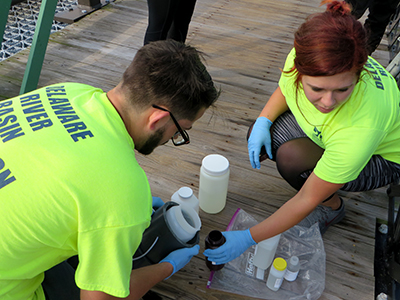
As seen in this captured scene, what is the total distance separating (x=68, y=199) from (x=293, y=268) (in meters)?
0.94

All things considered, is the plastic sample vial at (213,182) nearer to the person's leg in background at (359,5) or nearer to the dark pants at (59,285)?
the dark pants at (59,285)

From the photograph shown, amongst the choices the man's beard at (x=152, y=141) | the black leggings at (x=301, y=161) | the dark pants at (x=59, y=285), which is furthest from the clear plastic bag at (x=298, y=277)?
the man's beard at (x=152, y=141)

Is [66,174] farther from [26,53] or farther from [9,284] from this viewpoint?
[26,53]

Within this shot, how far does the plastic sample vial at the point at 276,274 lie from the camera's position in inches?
46.7

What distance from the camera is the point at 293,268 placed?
49.2 inches

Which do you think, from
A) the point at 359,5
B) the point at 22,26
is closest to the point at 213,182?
the point at 359,5

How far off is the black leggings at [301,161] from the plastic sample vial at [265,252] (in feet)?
1.05

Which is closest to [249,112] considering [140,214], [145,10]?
[140,214]

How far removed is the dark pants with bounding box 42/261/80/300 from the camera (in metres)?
1.02

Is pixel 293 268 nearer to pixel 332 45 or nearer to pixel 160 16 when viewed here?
pixel 332 45

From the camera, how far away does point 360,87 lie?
3.57 ft

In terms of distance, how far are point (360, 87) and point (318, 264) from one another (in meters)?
0.77

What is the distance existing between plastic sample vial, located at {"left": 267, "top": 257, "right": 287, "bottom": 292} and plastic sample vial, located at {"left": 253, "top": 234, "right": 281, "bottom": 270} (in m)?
0.06

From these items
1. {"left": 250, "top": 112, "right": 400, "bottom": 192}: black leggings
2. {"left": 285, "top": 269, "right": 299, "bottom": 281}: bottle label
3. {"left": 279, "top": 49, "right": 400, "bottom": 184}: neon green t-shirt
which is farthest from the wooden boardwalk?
{"left": 279, "top": 49, "right": 400, "bottom": 184}: neon green t-shirt
